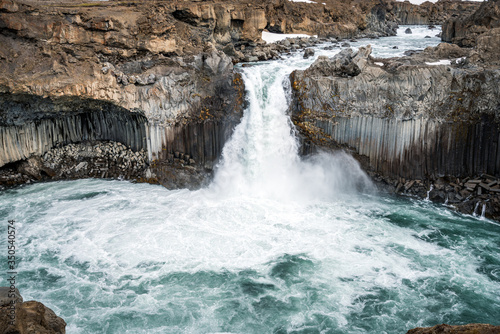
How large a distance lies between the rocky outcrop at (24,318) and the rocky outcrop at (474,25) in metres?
25.8

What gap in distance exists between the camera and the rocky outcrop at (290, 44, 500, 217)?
18.2 meters

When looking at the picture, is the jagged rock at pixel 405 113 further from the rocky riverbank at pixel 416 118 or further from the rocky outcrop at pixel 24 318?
the rocky outcrop at pixel 24 318

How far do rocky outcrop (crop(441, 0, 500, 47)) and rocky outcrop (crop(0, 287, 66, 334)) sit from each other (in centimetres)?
2577

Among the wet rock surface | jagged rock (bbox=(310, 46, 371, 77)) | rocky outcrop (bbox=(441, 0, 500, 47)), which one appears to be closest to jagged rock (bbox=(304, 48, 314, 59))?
jagged rock (bbox=(310, 46, 371, 77))

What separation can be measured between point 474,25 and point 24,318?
100ft

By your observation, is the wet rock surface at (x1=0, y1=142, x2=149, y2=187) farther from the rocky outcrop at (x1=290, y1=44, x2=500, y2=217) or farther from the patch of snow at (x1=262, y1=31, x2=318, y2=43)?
the patch of snow at (x1=262, y1=31, x2=318, y2=43)

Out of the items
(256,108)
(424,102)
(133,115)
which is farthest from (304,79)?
(133,115)

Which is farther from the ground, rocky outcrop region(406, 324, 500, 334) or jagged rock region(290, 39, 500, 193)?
jagged rock region(290, 39, 500, 193)

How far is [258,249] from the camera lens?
14.5m

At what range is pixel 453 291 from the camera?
12.3m

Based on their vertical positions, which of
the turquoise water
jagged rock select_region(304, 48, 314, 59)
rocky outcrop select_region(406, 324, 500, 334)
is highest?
jagged rock select_region(304, 48, 314, 59)

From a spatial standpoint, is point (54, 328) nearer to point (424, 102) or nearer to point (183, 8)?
point (424, 102)

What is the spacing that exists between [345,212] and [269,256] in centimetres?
508

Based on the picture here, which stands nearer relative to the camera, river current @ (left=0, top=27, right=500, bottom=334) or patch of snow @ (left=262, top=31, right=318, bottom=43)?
river current @ (left=0, top=27, right=500, bottom=334)
